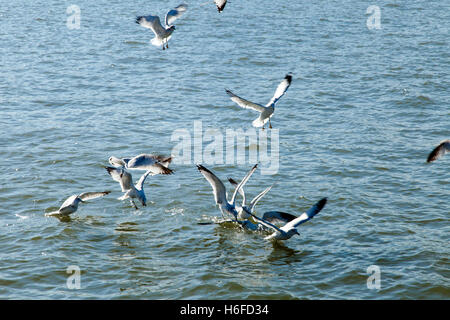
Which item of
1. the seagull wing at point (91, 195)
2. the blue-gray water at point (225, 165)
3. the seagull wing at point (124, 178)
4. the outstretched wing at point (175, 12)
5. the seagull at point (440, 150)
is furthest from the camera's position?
the outstretched wing at point (175, 12)

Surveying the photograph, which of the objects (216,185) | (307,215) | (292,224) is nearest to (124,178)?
(216,185)

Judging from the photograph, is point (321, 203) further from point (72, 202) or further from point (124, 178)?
point (72, 202)

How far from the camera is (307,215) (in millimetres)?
12141

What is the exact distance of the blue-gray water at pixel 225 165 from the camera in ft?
38.1

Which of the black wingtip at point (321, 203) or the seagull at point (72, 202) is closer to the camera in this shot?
the black wingtip at point (321, 203)

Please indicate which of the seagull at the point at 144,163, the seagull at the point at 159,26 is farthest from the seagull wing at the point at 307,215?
the seagull at the point at 159,26

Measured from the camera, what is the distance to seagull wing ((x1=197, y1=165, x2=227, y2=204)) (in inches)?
481

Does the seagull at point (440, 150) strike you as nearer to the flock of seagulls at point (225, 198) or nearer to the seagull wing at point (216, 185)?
the flock of seagulls at point (225, 198)

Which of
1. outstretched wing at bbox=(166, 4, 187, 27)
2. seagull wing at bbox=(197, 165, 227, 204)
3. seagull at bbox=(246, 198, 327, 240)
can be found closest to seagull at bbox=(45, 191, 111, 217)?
seagull wing at bbox=(197, 165, 227, 204)

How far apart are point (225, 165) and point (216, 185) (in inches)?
143

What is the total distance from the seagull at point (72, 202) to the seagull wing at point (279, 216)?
341 centimetres

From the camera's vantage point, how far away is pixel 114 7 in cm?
3228

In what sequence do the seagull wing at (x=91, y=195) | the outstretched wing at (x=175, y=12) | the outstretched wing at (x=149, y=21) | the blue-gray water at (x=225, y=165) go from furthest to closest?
the outstretched wing at (x=175, y=12), the outstretched wing at (x=149, y=21), the seagull wing at (x=91, y=195), the blue-gray water at (x=225, y=165)
